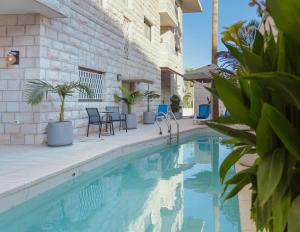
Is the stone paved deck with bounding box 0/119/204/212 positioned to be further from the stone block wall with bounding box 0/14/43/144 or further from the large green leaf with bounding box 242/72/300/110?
the large green leaf with bounding box 242/72/300/110

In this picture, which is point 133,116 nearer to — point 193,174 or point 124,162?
point 124,162

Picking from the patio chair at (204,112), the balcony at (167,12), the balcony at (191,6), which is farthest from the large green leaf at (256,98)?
the balcony at (191,6)

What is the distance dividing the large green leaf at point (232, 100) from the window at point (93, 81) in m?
8.93

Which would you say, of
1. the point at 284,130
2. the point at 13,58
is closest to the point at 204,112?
the point at 13,58

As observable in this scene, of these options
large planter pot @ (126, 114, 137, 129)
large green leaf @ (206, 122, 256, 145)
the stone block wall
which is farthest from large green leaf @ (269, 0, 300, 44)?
large planter pot @ (126, 114, 137, 129)

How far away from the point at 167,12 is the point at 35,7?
13296 millimetres

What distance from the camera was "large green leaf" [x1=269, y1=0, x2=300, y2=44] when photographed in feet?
2.97

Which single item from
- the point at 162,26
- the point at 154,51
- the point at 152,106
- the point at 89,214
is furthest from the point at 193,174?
the point at 162,26

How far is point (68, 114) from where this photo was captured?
8.86 metres

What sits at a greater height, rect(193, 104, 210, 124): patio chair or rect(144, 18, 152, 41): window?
rect(144, 18, 152, 41): window

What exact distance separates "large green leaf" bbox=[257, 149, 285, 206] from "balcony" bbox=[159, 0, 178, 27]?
19.0 m

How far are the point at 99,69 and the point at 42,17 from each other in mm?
3534

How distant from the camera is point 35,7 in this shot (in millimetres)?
6980

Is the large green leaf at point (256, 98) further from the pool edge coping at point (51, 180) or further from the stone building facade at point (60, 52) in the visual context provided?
the stone building facade at point (60, 52)
